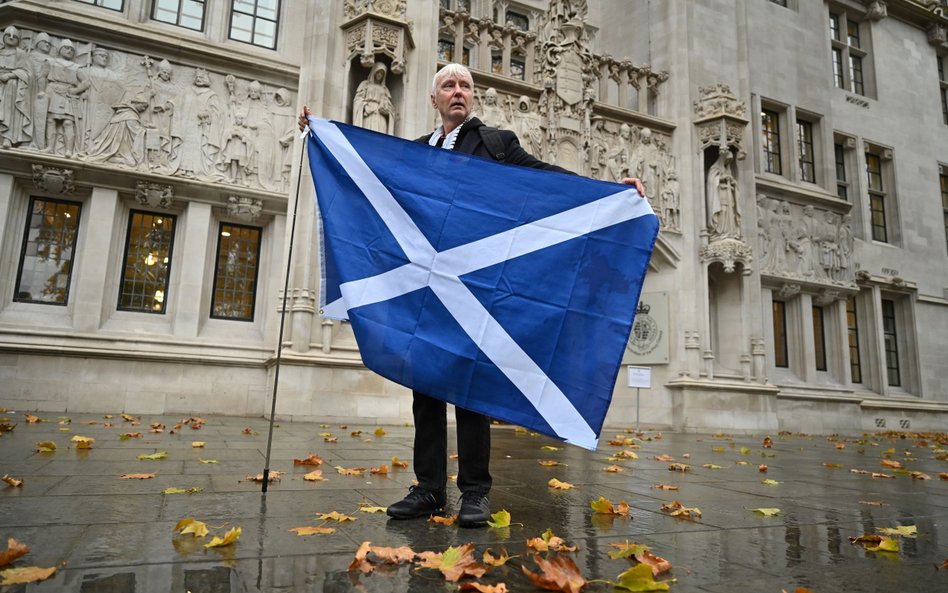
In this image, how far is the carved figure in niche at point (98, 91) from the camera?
10352 mm

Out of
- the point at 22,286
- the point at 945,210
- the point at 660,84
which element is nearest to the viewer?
the point at 22,286

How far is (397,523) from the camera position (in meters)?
2.80

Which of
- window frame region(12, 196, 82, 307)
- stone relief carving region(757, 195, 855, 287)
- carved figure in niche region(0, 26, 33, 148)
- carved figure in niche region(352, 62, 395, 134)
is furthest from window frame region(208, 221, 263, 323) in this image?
stone relief carving region(757, 195, 855, 287)

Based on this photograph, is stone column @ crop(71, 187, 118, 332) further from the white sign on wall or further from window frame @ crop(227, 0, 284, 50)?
the white sign on wall

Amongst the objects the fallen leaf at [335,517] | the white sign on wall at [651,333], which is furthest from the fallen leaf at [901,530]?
the white sign on wall at [651,333]

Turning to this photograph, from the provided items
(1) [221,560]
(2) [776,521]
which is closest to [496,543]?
(1) [221,560]

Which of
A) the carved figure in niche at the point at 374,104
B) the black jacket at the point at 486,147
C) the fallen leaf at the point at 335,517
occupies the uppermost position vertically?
the carved figure in niche at the point at 374,104

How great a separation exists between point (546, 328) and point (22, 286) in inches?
420

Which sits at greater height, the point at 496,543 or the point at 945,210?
the point at 945,210

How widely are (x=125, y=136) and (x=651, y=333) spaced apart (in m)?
11.9

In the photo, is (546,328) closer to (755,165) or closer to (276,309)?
(276,309)

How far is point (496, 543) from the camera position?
97.7 inches

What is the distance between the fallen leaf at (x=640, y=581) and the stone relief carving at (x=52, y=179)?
37.4ft

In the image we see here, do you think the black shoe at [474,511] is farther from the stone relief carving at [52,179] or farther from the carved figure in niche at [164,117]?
the stone relief carving at [52,179]
